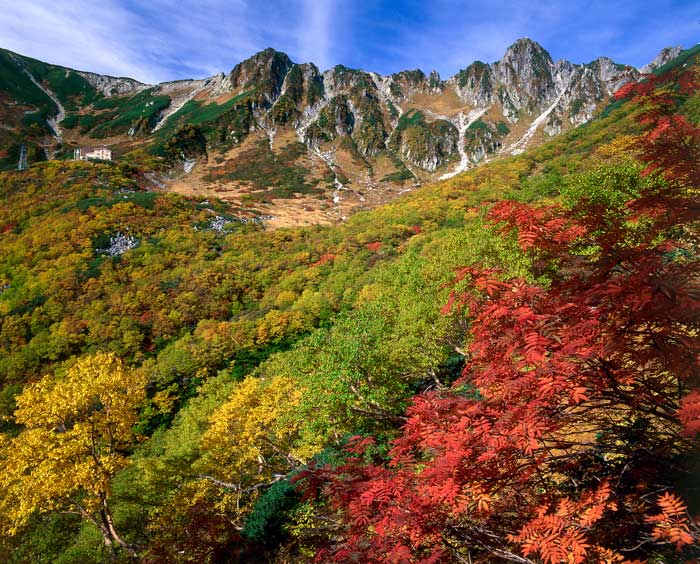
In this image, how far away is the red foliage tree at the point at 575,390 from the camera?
109 inches

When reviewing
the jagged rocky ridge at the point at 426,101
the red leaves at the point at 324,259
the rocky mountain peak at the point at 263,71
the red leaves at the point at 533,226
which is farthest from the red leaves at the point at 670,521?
the rocky mountain peak at the point at 263,71

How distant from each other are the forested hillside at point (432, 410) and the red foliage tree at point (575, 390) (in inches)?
1.0

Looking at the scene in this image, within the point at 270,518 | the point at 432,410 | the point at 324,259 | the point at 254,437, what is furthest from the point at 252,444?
the point at 324,259

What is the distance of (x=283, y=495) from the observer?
8719 mm

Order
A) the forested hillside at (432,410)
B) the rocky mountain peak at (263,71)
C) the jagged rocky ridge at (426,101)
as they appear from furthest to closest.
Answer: the rocky mountain peak at (263,71) < the jagged rocky ridge at (426,101) < the forested hillside at (432,410)

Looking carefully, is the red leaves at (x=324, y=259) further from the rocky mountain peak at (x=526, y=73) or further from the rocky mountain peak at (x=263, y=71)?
the rocky mountain peak at (x=526, y=73)

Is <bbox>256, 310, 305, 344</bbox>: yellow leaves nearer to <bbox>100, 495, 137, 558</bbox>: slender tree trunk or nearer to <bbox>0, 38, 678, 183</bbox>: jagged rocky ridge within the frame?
<bbox>100, 495, 137, 558</bbox>: slender tree trunk

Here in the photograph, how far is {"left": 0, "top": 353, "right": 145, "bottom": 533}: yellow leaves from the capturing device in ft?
31.7

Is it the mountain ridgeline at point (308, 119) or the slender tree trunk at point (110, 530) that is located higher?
the mountain ridgeline at point (308, 119)

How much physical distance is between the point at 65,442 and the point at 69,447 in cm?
56

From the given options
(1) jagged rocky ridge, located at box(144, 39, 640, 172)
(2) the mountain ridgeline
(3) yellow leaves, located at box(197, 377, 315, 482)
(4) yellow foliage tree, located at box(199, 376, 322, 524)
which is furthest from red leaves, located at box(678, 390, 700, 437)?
(1) jagged rocky ridge, located at box(144, 39, 640, 172)

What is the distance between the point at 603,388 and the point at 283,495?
26.6ft

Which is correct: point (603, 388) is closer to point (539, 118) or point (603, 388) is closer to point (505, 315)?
point (505, 315)

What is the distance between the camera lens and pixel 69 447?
10055 millimetres
